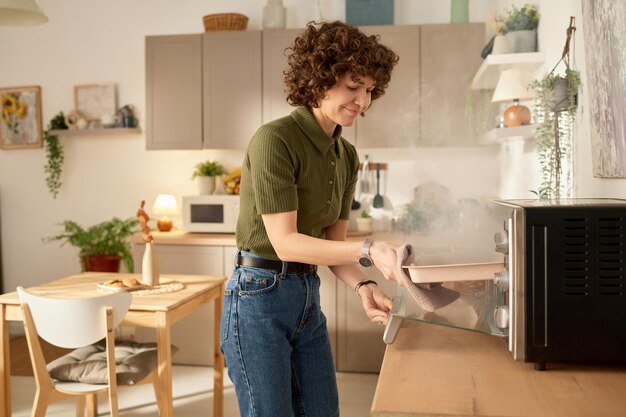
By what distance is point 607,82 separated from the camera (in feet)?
5.66

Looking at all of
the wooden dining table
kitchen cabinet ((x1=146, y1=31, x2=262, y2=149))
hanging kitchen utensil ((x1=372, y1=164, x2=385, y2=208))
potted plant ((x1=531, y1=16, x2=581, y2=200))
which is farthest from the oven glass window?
potted plant ((x1=531, y1=16, x2=581, y2=200))

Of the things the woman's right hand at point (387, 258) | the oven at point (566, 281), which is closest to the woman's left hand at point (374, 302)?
the woman's right hand at point (387, 258)

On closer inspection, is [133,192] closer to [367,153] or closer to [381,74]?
[367,153]

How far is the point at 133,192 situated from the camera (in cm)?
490

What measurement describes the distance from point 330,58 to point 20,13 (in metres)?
1.62

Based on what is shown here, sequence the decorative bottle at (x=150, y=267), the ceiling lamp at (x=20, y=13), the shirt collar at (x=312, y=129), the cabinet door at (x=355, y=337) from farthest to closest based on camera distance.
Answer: the cabinet door at (x=355, y=337), the decorative bottle at (x=150, y=267), the ceiling lamp at (x=20, y=13), the shirt collar at (x=312, y=129)

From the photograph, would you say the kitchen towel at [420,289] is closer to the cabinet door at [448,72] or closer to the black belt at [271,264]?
the black belt at [271,264]

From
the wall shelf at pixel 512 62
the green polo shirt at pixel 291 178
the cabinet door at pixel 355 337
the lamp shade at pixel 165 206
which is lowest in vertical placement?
the cabinet door at pixel 355 337

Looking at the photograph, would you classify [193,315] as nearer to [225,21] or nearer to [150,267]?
[150,267]

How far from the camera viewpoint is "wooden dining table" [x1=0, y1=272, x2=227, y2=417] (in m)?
2.63

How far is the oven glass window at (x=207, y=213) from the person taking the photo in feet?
14.2

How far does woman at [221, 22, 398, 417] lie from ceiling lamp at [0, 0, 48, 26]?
1.29 metres

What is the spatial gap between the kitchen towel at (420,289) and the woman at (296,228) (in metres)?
0.29

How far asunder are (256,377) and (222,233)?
9.02 feet
